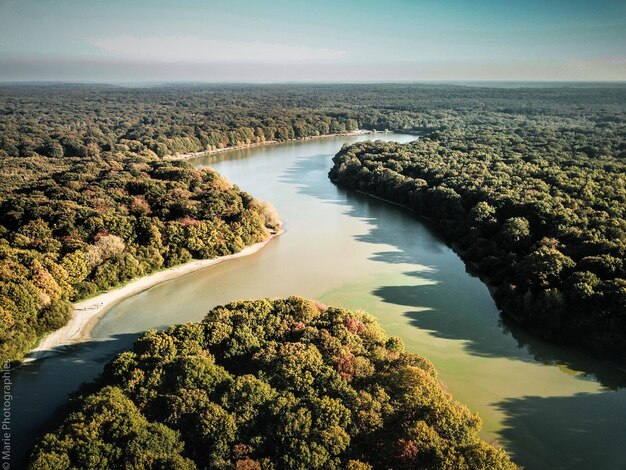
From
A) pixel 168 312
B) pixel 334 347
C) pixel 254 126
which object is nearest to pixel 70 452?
pixel 334 347

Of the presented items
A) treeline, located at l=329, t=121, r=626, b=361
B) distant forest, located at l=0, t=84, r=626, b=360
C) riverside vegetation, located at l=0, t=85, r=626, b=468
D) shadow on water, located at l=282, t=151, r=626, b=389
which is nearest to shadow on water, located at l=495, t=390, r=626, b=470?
shadow on water, located at l=282, t=151, r=626, b=389

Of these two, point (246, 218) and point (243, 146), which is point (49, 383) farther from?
point (243, 146)

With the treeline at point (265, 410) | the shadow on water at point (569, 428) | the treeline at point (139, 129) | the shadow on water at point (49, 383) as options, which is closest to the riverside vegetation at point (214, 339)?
the treeline at point (265, 410)

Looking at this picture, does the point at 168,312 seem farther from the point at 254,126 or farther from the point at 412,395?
the point at 254,126

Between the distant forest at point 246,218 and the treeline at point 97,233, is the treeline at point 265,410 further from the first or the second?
the distant forest at point 246,218

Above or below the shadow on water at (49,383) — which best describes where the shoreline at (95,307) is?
above

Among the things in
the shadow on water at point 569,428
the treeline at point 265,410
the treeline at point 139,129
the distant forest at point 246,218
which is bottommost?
the shadow on water at point 569,428
